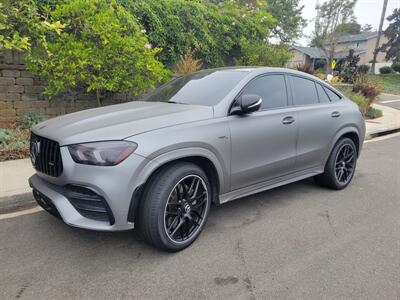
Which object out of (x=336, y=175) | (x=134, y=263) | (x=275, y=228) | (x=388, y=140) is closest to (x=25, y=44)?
(x=134, y=263)

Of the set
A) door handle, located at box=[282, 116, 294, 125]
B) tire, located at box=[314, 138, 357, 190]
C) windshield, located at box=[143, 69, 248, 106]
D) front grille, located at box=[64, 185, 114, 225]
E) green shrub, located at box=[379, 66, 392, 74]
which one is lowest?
green shrub, located at box=[379, 66, 392, 74]

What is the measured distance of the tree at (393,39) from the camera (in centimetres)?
4419

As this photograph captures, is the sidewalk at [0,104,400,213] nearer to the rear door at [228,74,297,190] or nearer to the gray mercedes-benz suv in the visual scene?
the gray mercedes-benz suv

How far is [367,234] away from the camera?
351 cm

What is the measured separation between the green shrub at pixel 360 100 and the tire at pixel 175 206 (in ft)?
35.9

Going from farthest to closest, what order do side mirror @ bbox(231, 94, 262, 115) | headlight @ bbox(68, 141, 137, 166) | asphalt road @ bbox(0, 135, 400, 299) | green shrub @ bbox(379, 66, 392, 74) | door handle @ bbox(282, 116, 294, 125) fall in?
green shrub @ bbox(379, 66, 392, 74), door handle @ bbox(282, 116, 294, 125), side mirror @ bbox(231, 94, 262, 115), headlight @ bbox(68, 141, 137, 166), asphalt road @ bbox(0, 135, 400, 299)

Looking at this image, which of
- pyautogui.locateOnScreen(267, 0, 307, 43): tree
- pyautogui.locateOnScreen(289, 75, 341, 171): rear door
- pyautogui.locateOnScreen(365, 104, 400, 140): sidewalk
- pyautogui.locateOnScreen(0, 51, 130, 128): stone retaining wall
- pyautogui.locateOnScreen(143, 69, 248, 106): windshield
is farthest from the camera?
pyautogui.locateOnScreen(267, 0, 307, 43): tree

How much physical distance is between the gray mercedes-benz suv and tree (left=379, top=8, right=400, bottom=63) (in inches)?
1852

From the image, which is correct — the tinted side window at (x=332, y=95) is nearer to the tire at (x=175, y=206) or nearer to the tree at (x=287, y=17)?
the tire at (x=175, y=206)

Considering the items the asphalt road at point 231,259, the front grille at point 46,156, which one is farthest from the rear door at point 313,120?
the front grille at point 46,156

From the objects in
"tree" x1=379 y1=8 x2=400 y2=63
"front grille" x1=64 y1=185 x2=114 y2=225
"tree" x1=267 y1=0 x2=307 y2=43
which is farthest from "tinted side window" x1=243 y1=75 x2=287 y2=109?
"tree" x1=379 y1=8 x2=400 y2=63

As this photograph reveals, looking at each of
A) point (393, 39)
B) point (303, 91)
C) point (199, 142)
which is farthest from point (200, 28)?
point (393, 39)

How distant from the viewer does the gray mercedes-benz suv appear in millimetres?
2688

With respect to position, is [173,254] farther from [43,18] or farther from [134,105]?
[43,18]
